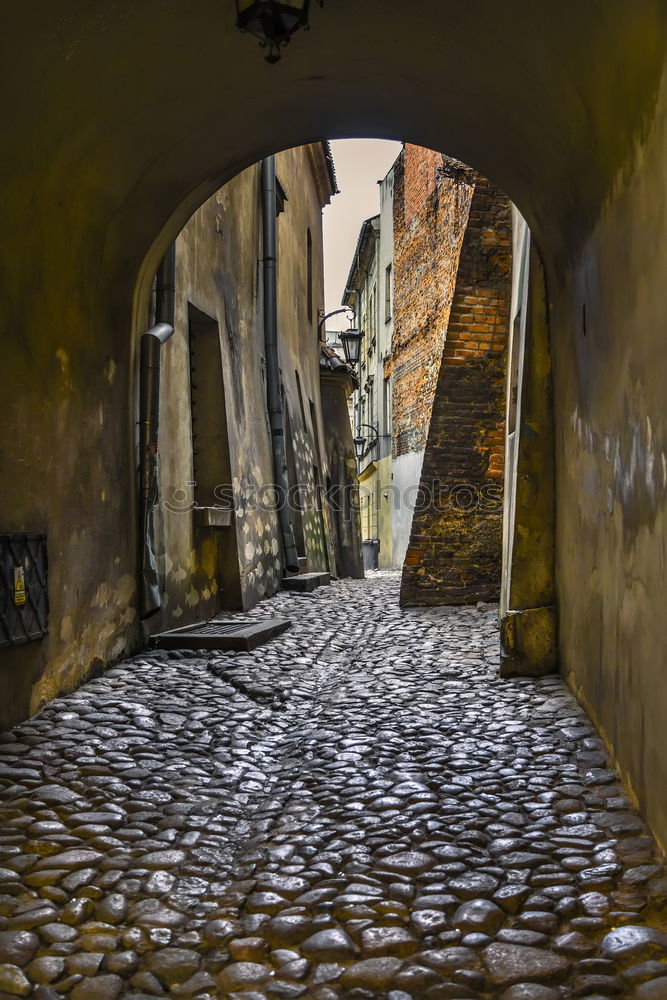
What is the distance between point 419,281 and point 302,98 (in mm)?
13088

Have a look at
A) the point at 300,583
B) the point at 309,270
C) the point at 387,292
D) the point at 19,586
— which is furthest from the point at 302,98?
the point at 387,292

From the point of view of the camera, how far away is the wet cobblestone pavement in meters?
2.11

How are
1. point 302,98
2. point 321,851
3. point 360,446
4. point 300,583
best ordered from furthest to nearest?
1. point 360,446
2. point 300,583
3. point 302,98
4. point 321,851

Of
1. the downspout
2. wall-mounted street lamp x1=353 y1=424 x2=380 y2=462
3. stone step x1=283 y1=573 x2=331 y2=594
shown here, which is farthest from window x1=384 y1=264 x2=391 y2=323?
the downspout

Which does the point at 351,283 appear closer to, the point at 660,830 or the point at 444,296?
the point at 444,296

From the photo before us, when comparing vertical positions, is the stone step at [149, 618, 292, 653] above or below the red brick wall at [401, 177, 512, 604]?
below

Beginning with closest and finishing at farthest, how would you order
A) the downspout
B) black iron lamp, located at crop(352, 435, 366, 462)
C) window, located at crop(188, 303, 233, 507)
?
1. the downspout
2. window, located at crop(188, 303, 233, 507)
3. black iron lamp, located at crop(352, 435, 366, 462)

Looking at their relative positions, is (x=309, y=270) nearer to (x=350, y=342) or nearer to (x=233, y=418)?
(x=350, y=342)

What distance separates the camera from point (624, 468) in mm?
3229

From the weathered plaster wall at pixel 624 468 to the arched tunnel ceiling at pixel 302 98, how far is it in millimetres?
251

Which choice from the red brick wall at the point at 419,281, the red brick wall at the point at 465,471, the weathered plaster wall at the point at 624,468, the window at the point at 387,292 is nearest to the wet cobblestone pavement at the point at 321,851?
the weathered plaster wall at the point at 624,468

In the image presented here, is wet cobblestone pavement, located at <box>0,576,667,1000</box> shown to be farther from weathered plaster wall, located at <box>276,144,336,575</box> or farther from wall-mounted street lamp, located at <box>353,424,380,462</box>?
wall-mounted street lamp, located at <box>353,424,380,462</box>

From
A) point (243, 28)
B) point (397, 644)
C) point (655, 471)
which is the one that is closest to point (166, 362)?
point (397, 644)

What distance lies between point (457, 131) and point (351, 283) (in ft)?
95.2
